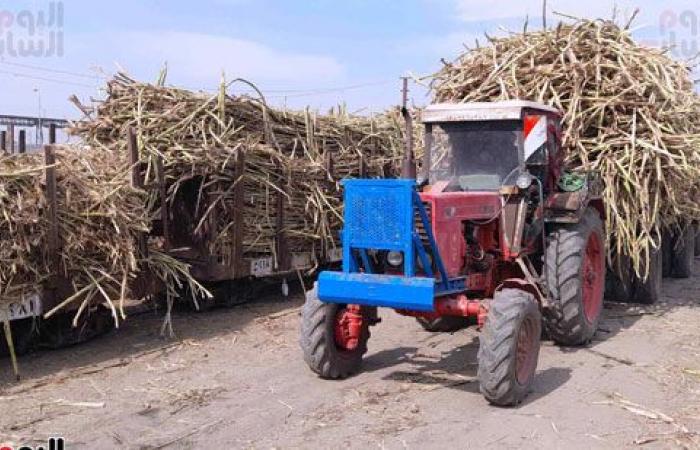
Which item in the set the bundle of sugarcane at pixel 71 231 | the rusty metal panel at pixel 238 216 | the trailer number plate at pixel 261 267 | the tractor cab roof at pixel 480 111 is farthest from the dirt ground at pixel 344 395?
the tractor cab roof at pixel 480 111

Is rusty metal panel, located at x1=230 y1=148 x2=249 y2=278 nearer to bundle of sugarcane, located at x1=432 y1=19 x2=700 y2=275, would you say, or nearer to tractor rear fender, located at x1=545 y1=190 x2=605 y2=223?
bundle of sugarcane, located at x1=432 y1=19 x2=700 y2=275

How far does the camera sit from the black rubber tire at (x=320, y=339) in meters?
6.28

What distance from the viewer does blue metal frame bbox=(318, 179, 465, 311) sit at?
222 inches

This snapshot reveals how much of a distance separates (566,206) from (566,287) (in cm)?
86

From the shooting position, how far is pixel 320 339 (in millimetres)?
6266

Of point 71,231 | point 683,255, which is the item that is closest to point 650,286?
point 683,255

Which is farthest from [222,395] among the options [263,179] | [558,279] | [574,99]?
[574,99]

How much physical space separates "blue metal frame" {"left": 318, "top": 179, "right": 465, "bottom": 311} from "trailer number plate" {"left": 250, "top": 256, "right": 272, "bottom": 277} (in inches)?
144

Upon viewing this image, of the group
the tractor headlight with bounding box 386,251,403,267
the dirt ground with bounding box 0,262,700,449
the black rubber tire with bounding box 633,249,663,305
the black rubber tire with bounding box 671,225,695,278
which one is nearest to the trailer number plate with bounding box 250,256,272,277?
the dirt ground with bounding box 0,262,700,449

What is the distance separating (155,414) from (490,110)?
404 cm

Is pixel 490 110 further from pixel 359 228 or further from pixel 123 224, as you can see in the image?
pixel 123 224

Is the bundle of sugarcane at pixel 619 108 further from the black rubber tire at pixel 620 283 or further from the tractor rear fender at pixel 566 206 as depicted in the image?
the tractor rear fender at pixel 566 206

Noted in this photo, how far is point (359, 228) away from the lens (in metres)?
5.88

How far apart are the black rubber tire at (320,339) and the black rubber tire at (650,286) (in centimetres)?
476
